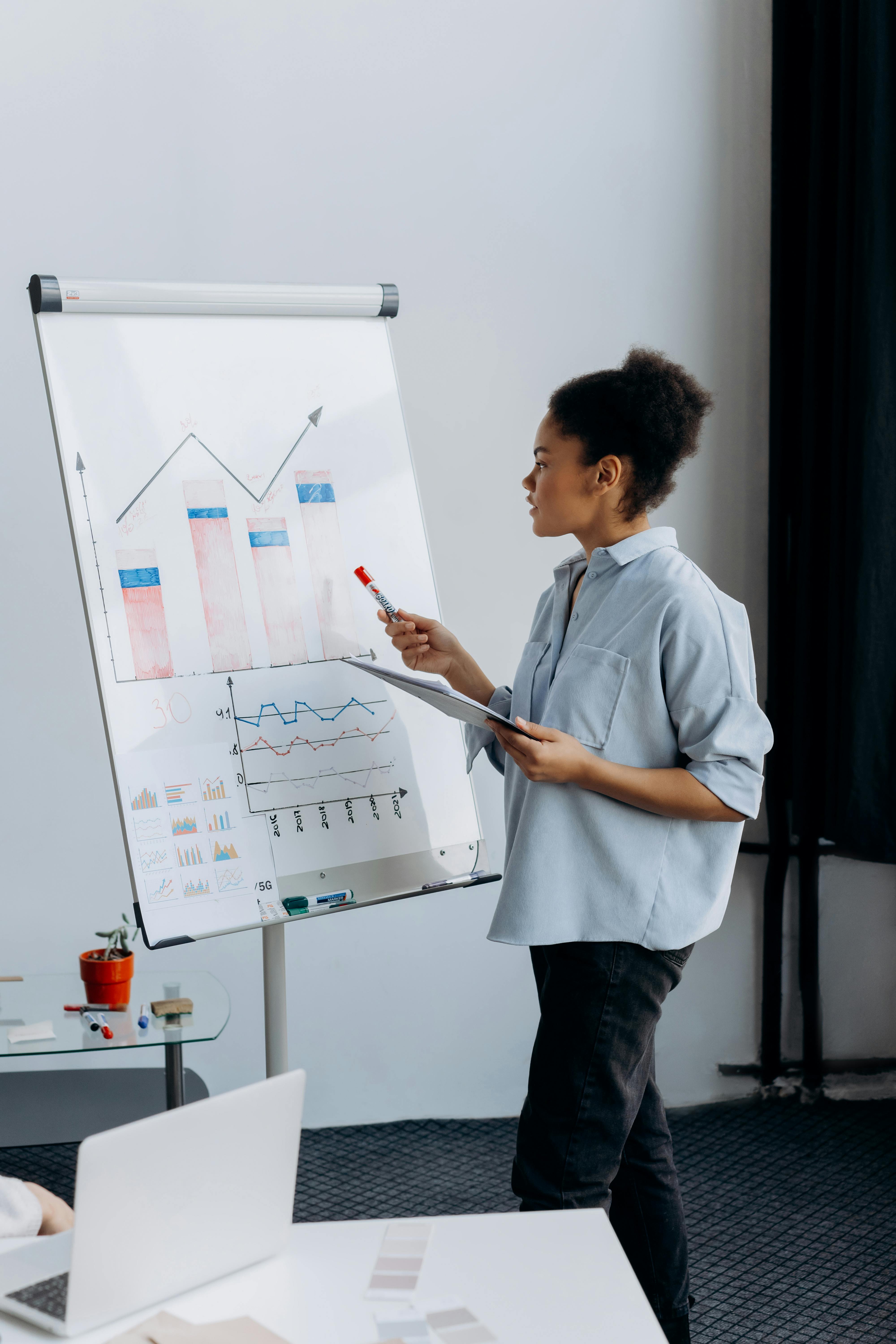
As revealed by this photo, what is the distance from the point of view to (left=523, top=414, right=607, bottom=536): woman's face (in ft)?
4.85

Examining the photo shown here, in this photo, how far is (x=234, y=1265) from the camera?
87 cm

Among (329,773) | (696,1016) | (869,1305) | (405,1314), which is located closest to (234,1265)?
(405,1314)

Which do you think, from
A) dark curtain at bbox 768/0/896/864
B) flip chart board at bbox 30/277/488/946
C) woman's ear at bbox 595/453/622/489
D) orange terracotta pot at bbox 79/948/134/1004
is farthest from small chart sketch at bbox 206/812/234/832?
dark curtain at bbox 768/0/896/864

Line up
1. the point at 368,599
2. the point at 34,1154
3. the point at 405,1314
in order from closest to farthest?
the point at 405,1314 → the point at 368,599 → the point at 34,1154

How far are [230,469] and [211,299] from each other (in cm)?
26

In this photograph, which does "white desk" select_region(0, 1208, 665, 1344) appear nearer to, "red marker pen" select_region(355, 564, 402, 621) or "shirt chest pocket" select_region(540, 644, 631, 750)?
"shirt chest pocket" select_region(540, 644, 631, 750)

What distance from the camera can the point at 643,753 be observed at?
1.43 m

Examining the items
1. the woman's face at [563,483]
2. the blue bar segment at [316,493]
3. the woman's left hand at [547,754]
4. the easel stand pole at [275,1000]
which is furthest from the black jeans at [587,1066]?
the blue bar segment at [316,493]

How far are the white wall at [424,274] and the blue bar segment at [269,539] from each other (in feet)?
2.80

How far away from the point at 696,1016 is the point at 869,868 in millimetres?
552

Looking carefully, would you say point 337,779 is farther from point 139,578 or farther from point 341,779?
point 139,578

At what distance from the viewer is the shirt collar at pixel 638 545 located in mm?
1467

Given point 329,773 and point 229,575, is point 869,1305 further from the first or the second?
point 229,575

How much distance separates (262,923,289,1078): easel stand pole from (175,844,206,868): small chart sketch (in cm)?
18
